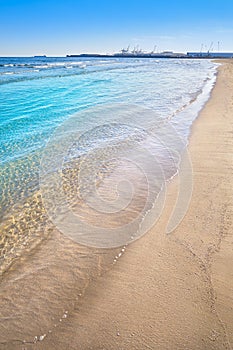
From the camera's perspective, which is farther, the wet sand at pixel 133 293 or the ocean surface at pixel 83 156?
the ocean surface at pixel 83 156

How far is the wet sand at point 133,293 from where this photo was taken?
10.3 feet

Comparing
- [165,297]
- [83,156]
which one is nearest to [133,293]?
[165,297]

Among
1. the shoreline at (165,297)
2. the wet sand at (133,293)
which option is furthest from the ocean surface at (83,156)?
the shoreline at (165,297)

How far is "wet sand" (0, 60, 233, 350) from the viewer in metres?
3.13

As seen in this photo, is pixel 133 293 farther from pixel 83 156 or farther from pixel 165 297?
pixel 83 156

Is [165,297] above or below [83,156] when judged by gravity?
below

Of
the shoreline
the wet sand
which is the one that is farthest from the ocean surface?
the shoreline

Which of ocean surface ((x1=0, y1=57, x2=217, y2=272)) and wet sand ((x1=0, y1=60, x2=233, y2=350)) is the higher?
ocean surface ((x1=0, y1=57, x2=217, y2=272))

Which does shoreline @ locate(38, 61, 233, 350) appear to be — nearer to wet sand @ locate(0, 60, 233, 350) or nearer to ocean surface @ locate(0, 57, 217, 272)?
wet sand @ locate(0, 60, 233, 350)

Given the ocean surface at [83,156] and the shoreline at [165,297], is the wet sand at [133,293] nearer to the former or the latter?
the shoreline at [165,297]

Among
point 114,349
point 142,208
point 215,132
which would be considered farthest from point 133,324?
point 215,132

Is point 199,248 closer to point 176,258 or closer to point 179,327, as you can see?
point 176,258

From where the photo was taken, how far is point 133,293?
3.70 meters

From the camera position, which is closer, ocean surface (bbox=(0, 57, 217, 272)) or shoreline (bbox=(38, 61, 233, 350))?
shoreline (bbox=(38, 61, 233, 350))
